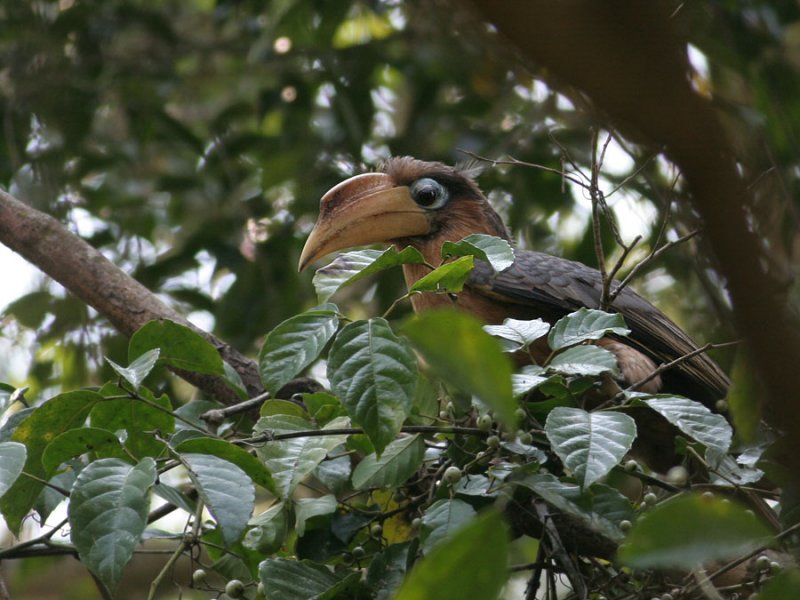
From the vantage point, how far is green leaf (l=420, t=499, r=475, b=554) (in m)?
1.84

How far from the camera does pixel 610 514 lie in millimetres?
1966

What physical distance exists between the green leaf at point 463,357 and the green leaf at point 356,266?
2.73 feet

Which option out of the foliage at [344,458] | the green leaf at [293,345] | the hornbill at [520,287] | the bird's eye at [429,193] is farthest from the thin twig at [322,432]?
the bird's eye at [429,193]

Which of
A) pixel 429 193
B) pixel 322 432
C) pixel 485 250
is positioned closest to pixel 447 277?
pixel 485 250

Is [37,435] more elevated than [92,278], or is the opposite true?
[92,278]


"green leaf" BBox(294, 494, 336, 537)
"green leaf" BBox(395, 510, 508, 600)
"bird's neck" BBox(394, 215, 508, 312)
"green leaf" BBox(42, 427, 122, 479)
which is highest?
"bird's neck" BBox(394, 215, 508, 312)

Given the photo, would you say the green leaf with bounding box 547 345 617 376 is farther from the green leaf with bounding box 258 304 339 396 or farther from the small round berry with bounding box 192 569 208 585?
the small round berry with bounding box 192 569 208 585

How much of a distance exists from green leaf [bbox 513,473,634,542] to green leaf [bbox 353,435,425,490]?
23cm

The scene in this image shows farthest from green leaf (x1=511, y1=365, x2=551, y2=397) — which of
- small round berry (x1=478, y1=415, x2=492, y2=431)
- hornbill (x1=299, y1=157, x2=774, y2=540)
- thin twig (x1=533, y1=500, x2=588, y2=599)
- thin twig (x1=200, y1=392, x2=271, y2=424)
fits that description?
hornbill (x1=299, y1=157, x2=774, y2=540)

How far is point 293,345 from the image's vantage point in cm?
194

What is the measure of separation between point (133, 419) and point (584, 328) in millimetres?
980

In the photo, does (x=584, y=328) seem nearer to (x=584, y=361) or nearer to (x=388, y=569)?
(x=584, y=361)

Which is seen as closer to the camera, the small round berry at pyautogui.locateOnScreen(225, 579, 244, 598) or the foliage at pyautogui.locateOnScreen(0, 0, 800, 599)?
the foliage at pyautogui.locateOnScreen(0, 0, 800, 599)

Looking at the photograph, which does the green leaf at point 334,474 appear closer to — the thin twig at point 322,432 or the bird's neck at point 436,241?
the thin twig at point 322,432
